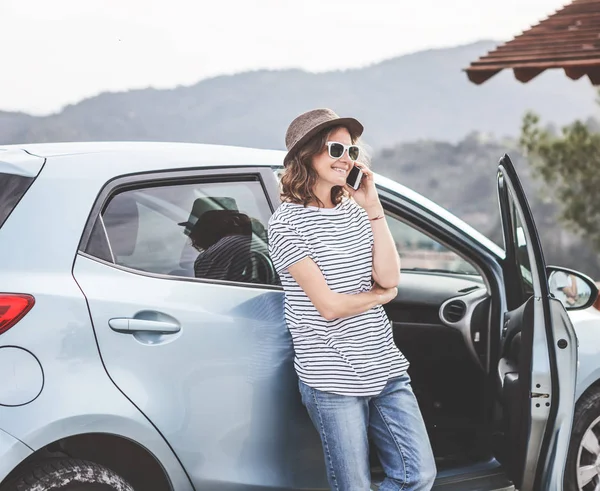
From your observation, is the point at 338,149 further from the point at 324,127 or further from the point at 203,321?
the point at 203,321

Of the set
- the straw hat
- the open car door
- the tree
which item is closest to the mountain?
the tree

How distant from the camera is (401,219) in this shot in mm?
3094

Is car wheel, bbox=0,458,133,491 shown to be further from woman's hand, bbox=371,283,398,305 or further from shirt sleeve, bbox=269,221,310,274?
woman's hand, bbox=371,283,398,305

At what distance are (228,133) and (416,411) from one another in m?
23.0

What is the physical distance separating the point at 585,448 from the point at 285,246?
1636 millimetres

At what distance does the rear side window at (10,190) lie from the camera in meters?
2.40

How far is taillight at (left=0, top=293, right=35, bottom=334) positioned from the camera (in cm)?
226

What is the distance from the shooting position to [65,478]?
2.35m

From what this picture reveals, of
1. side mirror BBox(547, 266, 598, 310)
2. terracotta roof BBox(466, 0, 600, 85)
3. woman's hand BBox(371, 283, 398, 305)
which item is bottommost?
side mirror BBox(547, 266, 598, 310)

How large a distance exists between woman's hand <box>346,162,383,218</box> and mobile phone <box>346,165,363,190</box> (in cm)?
2

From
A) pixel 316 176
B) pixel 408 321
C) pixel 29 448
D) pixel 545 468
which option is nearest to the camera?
pixel 29 448

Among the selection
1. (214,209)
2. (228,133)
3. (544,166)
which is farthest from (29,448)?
(228,133)

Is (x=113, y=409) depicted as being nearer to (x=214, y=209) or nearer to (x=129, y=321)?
(x=129, y=321)

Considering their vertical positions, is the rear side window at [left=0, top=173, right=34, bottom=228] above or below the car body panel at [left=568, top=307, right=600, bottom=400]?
above
